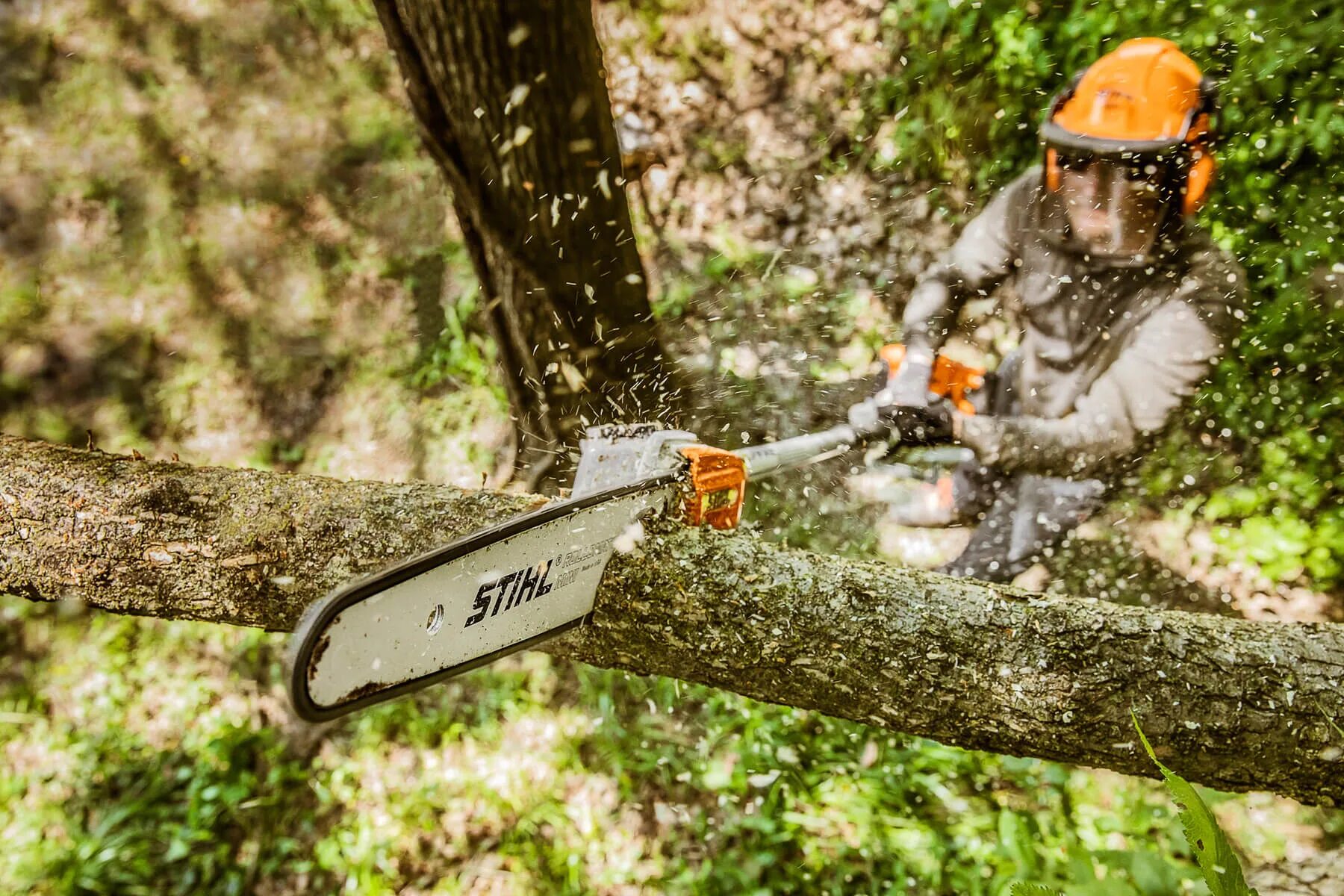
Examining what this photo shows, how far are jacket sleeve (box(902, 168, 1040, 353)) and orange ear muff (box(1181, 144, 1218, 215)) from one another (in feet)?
1.61

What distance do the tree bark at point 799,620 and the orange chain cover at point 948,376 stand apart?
1.21 metres

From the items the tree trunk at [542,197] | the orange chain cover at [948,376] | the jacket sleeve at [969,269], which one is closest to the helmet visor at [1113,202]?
the jacket sleeve at [969,269]

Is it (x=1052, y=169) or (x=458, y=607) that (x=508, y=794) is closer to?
(x=458, y=607)

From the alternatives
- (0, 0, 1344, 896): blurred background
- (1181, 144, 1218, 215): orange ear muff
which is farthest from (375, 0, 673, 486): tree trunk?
(1181, 144, 1218, 215): orange ear muff

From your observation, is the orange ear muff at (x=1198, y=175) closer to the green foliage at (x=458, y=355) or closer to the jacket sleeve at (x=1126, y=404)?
the jacket sleeve at (x=1126, y=404)

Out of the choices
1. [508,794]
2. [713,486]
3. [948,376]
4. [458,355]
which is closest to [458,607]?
[713,486]

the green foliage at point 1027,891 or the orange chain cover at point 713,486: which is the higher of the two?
the orange chain cover at point 713,486

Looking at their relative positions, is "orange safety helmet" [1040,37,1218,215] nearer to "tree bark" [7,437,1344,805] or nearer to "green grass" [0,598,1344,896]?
"tree bark" [7,437,1344,805]

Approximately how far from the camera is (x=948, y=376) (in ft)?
8.33

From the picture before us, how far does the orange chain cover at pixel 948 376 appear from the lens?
2.46m

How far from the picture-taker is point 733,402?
120 inches

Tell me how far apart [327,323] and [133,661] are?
6.19 ft

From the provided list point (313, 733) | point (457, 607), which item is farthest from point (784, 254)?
point (313, 733)

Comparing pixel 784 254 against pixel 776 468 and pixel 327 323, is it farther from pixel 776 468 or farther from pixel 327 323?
pixel 327 323
